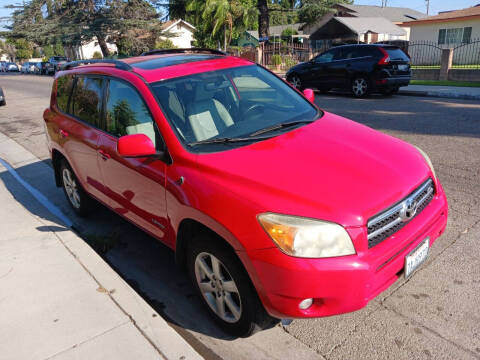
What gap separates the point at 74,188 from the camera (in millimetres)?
4801

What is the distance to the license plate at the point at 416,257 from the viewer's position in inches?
100

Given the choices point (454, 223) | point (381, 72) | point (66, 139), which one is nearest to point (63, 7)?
point (381, 72)

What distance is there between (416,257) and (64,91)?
4.25m

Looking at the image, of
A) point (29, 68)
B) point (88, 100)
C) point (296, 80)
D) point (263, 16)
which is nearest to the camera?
point (88, 100)

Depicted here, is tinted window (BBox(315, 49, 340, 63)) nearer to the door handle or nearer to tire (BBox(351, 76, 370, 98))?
tire (BBox(351, 76, 370, 98))

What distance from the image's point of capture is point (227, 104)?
3.51 m

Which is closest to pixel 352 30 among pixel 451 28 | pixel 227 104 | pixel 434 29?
pixel 434 29

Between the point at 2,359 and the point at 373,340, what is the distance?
2363 millimetres

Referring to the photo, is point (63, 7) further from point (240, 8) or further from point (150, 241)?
point (150, 241)

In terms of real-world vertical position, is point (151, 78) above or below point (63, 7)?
below

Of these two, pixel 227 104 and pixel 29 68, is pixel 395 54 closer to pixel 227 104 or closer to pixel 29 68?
pixel 227 104

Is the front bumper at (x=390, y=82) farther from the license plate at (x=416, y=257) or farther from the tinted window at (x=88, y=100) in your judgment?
the license plate at (x=416, y=257)

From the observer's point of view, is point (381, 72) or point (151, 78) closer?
point (151, 78)

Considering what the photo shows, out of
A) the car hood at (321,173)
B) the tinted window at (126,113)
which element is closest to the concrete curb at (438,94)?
the car hood at (321,173)
